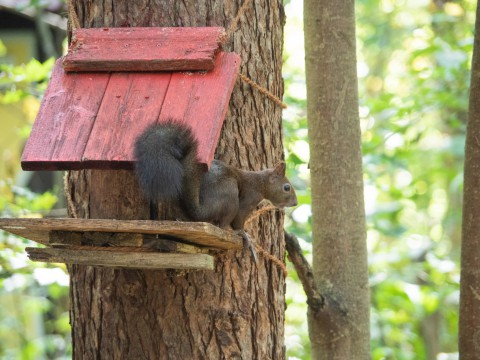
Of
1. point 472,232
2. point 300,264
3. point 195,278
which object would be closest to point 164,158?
point 195,278

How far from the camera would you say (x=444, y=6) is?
629 centimetres

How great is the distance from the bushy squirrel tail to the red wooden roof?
4cm

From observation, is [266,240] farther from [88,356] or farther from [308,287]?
[88,356]

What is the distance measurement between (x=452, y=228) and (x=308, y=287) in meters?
5.84

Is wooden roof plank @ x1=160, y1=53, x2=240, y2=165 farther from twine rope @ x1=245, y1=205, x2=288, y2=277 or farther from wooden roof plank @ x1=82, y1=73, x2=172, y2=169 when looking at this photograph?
twine rope @ x1=245, y1=205, x2=288, y2=277

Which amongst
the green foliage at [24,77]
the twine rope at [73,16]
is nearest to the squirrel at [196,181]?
the twine rope at [73,16]

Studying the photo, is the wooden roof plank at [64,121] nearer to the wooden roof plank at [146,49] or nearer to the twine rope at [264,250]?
the wooden roof plank at [146,49]

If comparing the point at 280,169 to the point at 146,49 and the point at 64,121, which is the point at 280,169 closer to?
the point at 146,49

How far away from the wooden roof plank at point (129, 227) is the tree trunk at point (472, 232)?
1120 mm

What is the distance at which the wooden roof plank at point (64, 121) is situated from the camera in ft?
6.29

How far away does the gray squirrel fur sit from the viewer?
177 centimetres

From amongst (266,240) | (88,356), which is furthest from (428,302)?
(88,356)

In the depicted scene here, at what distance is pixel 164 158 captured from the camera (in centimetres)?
178

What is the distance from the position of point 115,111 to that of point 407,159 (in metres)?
4.06
